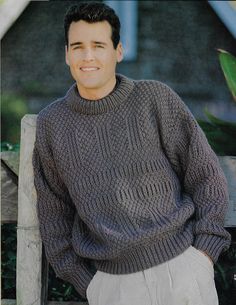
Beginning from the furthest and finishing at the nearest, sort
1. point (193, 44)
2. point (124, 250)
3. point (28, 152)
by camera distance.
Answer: point (193, 44), point (28, 152), point (124, 250)

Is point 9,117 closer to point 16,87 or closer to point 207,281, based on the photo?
point 16,87

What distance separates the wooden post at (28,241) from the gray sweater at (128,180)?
0.27ft

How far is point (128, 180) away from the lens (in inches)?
120

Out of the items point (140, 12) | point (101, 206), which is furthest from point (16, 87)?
point (101, 206)

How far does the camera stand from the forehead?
3.03 meters

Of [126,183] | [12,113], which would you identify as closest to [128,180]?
[126,183]

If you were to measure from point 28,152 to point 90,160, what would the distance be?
0.32 meters

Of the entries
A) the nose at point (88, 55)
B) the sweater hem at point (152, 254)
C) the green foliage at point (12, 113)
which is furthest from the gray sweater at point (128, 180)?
the green foliage at point (12, 113)

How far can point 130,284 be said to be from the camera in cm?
298

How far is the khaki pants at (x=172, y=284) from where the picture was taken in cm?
294

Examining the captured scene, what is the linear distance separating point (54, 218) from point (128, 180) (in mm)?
375

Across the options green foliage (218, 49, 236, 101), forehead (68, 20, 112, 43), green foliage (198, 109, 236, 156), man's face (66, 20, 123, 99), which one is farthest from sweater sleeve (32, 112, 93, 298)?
green foliage (218, 49, 236, 101)

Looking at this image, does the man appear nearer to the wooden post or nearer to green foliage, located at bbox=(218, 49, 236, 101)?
the wooden post

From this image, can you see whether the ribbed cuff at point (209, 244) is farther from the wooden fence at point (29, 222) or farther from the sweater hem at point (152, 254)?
the wooden fence at point (29, 222)
